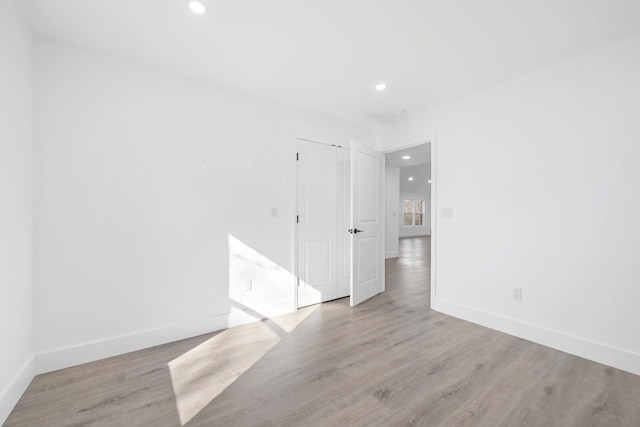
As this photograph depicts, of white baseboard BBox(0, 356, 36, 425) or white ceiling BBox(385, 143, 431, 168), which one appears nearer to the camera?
white baseboard BBox(0, 356, 36, 425)

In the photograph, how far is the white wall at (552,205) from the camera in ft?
6.71

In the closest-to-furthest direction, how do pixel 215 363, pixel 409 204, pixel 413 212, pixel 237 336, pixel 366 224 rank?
pixel 215 363
pixel 237 336
pixel 366 224
pixel 409 204
pixel 413 212

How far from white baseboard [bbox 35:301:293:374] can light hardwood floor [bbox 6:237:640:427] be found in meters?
0.07

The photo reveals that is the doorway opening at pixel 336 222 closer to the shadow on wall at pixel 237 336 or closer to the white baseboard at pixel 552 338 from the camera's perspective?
the shadow on wall at pixel 237 336

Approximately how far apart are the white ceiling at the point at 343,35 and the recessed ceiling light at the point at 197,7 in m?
0.04

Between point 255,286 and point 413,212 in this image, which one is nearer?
point 255,286

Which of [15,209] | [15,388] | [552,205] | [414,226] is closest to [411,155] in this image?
[552,205]

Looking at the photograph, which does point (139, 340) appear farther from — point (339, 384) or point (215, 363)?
point (339, 384)

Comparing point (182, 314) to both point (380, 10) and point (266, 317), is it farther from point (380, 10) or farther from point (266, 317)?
point (380, 10)

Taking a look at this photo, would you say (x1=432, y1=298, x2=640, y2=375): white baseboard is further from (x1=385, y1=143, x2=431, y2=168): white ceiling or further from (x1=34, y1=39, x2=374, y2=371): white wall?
(x1=385, y1=143, x2=431, y2=168): white ceiling

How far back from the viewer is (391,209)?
25.1 ft

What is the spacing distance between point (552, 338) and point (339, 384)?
2.01 meters

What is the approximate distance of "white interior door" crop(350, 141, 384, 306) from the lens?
335 cm

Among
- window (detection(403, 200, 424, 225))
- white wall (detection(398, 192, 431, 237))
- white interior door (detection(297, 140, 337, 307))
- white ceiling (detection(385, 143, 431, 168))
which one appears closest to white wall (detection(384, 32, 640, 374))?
white interior door (detection(297, 140, 337, 307))
